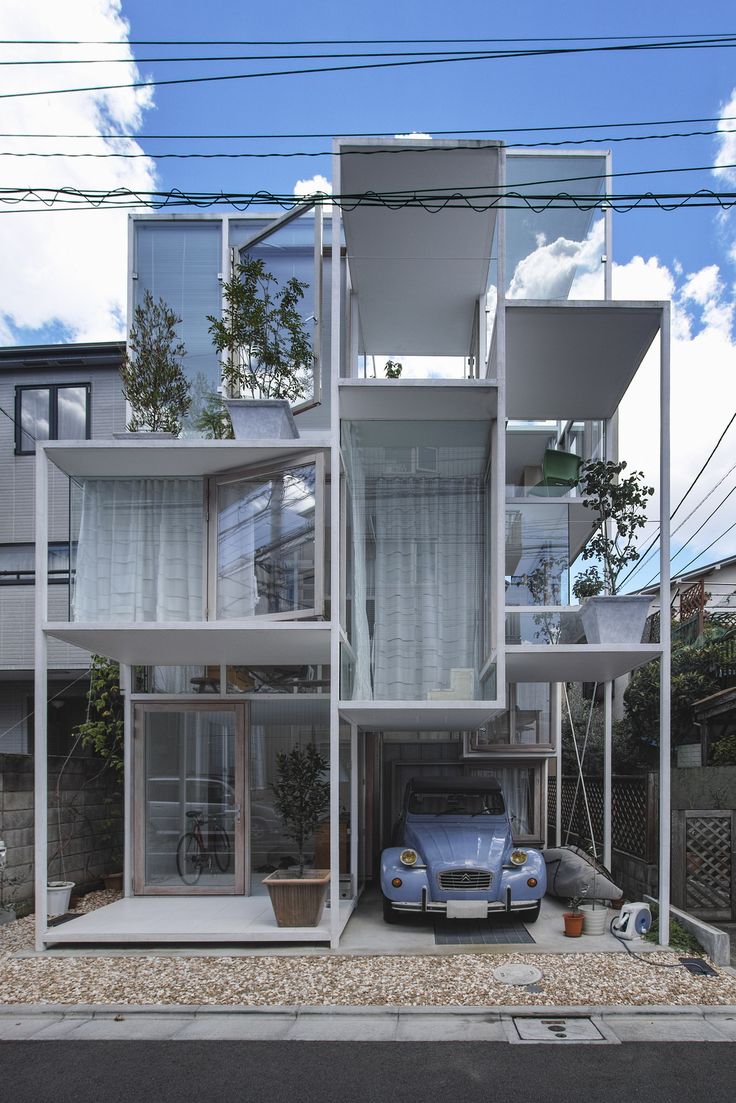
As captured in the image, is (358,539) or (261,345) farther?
(261,345)

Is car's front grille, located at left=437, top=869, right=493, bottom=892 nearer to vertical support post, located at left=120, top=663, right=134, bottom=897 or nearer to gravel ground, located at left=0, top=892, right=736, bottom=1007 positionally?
gravel ground, located at left=0, top=892, right=736, bottom=1007

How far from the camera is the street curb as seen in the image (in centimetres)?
639

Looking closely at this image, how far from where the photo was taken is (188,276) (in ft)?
39.8

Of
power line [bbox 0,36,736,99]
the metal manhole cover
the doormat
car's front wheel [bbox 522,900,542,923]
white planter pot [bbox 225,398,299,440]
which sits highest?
power line [bbox 0,36,736,99]

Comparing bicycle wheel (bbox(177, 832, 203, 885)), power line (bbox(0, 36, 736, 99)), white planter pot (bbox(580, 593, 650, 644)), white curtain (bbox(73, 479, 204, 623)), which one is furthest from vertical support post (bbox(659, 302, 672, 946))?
bicycle wheel (bbox(177, 832, 203, 885))

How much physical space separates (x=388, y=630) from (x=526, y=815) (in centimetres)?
438

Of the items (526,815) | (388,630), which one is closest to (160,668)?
(388,630)

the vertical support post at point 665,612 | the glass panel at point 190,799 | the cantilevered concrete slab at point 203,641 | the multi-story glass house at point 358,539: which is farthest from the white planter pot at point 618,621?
the glass panel at point 190,799

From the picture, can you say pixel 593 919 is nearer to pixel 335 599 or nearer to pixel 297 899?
pixel 297 899

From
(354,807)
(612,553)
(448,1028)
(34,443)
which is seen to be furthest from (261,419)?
(34,443)

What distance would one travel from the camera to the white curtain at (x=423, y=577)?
903 centimetres

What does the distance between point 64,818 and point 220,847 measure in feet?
5.94

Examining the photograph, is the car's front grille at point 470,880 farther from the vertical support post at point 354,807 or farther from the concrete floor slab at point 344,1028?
the concrete floor slab at point 344,1028

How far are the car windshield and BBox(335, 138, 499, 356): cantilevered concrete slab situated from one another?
5.68m
